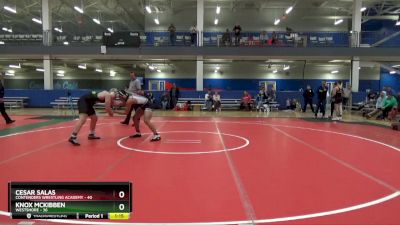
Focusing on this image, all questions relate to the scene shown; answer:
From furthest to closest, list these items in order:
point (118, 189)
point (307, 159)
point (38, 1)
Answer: point (38, 1) → point (307, 159) → point (118, 189)

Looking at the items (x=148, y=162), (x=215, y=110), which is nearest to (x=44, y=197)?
(x=148, y=162)

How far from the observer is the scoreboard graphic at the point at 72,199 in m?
2.36

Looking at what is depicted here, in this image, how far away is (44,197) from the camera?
2.40 meters

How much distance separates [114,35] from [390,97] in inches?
768

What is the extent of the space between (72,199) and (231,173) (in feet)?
13.2

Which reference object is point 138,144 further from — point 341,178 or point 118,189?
point 118,189

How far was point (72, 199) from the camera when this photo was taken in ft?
7.80

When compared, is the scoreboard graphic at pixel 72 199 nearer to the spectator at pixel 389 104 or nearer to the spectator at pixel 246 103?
the spectator at pixel 389 104

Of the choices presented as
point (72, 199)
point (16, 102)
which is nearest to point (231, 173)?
point (72, 199)

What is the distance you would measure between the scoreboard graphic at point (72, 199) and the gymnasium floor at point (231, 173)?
4.78 ft

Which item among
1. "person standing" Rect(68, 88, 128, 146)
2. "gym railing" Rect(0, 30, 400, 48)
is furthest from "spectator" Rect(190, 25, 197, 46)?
"person standing" Rect(68, 88, 128, 146)

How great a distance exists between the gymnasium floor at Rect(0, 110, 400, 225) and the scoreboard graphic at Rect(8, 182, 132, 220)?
146cm

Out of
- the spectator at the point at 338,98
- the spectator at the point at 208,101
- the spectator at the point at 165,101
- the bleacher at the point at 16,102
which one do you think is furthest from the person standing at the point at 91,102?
the bleacher at the point at 16,102

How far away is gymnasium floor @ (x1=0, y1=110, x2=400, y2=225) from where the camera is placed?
4.15m
